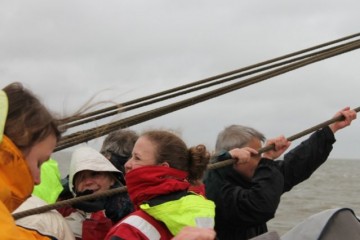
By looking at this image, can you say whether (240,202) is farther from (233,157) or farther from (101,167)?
(101,167)

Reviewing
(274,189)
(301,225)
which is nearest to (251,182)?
(274,189)

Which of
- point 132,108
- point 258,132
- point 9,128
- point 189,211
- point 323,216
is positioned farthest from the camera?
point 258,132

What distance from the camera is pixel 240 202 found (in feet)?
10.1

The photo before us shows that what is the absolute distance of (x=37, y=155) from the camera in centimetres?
175

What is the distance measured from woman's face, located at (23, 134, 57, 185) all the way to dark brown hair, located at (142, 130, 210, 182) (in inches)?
30.2

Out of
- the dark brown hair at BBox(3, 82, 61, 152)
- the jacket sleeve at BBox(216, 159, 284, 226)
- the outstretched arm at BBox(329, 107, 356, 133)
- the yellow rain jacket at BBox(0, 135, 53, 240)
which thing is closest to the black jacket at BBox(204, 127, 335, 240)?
the jacket sleeve at BBox(216, 159, 284, 226)

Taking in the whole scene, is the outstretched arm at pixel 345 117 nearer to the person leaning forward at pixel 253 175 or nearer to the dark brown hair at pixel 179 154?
the person leaning forward at pixel 253 175

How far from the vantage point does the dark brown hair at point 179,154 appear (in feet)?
8.29

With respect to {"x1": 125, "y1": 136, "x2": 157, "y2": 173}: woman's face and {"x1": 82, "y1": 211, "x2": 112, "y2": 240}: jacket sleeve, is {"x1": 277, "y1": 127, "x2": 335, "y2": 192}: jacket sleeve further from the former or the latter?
{"x1": 125, "y1": 136, "x2": 157, "y2": 173}: woman's face

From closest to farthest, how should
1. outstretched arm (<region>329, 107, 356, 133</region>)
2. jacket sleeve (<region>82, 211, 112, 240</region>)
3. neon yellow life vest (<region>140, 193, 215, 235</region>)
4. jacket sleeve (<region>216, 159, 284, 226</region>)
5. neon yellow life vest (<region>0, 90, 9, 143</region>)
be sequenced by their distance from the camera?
neon yellow life vest (<region>0, 90, 9, 143</region>) < neon yellow life vest (<region>140, 193, 215, 235</region>) < jacket sleeve (<region>82, 211, 112, 240</region>) < jacket sleeve (<region>216, 159, 284, 226</region>) < outstretched arm (<region>329, 107, 356, 133</region>)

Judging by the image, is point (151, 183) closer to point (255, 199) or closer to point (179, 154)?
point (179, 154)

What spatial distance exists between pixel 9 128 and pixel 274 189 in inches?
64.4

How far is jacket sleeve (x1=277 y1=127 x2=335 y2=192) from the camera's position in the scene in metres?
3.62

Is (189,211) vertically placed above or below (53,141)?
below
